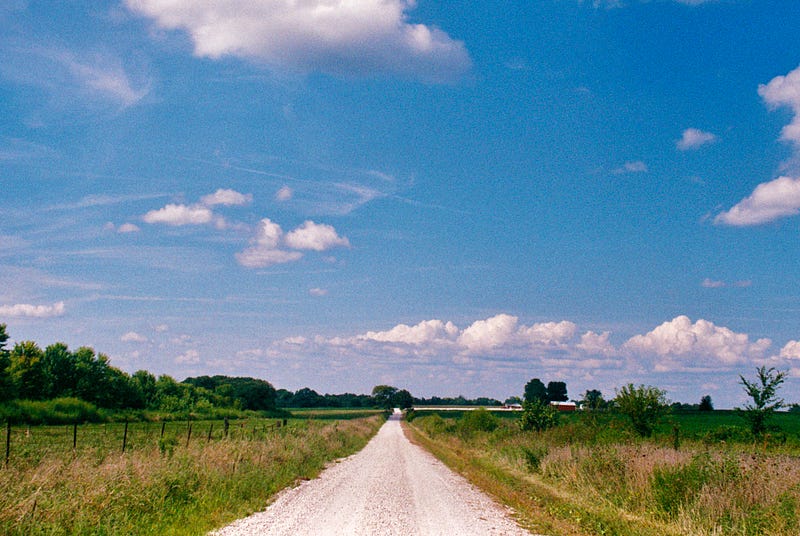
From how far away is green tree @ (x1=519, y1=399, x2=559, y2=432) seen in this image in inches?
1465

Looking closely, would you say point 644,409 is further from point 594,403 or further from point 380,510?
point 380,510

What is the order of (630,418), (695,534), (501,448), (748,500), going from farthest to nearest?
(501,448)
(630,418)
(748,500)
(695,534)

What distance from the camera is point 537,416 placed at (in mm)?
37875

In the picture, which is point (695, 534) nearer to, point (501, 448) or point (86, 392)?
point (501, 448)

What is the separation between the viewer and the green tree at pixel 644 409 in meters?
24.5

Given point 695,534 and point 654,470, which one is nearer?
point 695,534

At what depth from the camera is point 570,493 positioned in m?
17.8

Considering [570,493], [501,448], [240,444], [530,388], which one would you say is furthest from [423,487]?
[530,388]

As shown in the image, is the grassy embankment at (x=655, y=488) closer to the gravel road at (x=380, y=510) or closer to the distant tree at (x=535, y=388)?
the gravel road at (x=380, y=510)

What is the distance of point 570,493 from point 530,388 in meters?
138

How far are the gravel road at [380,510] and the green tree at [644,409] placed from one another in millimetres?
7927

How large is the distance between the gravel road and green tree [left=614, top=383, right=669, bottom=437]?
26.0 ft

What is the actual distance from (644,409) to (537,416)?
13846 mm

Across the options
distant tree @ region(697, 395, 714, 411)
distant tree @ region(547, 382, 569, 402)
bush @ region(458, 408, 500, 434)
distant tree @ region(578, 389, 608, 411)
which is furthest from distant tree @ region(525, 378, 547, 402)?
distant tree @ region(578, 389, 608, 411)
